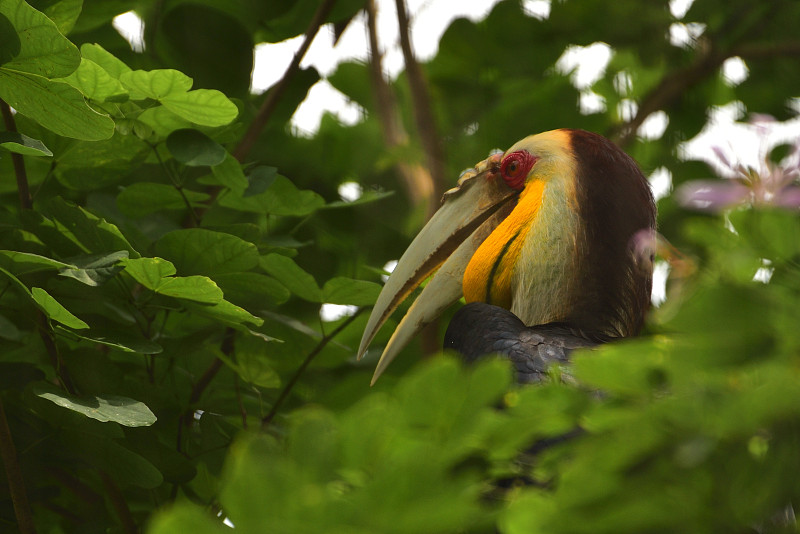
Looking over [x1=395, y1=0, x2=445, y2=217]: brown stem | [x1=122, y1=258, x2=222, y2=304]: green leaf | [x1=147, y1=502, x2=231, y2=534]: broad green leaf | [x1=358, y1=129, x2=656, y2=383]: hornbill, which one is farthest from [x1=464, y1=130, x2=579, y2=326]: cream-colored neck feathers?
[x1=147, y1=502, x2=231, y2=534]: broad green leaf

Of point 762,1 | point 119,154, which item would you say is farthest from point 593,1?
point 119,154

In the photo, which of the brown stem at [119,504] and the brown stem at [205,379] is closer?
the brown stem at [119,504]

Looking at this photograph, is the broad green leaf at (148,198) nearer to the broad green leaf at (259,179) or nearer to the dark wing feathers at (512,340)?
the broad green leaf at (259,179)

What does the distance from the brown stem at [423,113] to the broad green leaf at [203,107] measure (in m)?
0.62

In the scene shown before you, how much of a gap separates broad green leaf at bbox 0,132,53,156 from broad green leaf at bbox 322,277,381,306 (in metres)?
0.41

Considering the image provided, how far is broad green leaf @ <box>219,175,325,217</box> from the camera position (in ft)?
4.14

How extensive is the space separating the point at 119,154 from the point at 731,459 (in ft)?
3.23

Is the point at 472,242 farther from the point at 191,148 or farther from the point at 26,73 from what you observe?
the point at 26,73

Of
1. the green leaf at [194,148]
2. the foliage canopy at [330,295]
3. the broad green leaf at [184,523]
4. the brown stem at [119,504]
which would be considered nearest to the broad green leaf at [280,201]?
the foliage canopy at [330,295]

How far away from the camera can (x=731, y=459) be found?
1.37 ft

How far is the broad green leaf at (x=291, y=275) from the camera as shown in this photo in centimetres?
116

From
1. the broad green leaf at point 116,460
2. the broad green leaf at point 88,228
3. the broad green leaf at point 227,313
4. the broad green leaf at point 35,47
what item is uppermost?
the broad green leaf at point 35,47

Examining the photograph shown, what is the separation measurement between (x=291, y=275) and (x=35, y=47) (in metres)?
0.44

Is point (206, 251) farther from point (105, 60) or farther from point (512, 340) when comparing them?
point (512, 340)
